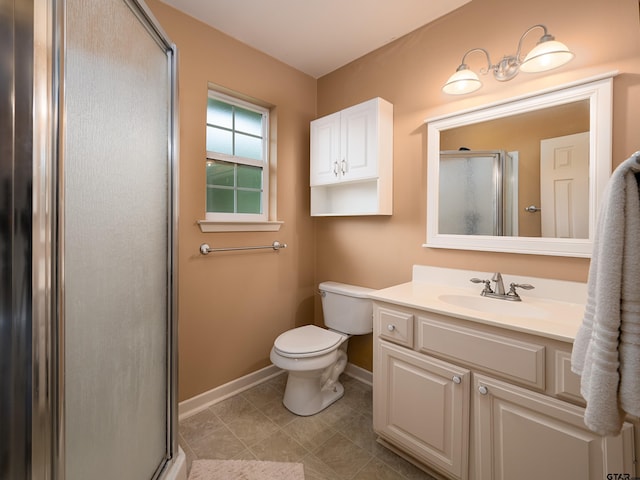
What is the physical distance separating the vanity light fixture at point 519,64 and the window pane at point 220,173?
1483mm

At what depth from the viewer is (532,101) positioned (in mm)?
1436

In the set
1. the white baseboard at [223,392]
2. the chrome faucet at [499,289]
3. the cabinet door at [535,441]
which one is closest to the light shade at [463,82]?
the chrome faucet at [499,289]

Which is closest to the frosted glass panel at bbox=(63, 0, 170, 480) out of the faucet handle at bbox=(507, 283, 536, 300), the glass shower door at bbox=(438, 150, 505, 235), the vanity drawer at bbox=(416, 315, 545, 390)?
the vanity drawer at bbox=(416, 315, 545, 390)

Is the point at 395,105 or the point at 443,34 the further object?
the point at 395,105

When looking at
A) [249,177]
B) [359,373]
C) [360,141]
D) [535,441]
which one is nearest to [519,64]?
[360,141]

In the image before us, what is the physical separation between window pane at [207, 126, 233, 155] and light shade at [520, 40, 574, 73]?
5.84 ft

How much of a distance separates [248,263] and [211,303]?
14.8 inches

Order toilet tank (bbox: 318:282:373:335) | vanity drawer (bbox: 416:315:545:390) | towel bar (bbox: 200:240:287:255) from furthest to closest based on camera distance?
toilet tank (bbox: 318:282:373:335) < towel bar (bbox: 200:240:287:255) < vanity drawer (bbox: 416:315:545:390)

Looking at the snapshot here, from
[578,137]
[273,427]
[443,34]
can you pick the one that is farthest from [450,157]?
[273,427]

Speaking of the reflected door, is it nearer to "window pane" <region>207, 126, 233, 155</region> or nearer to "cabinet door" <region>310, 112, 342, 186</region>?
"cabinet door" <region>310, 112, 342, 186</region>

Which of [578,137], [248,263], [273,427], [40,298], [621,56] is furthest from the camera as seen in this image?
[248,263]

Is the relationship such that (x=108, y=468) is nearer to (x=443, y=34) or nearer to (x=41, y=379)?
(x=41, y=379)

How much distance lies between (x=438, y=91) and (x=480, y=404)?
169cm

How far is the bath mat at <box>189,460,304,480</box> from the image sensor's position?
1.37m
